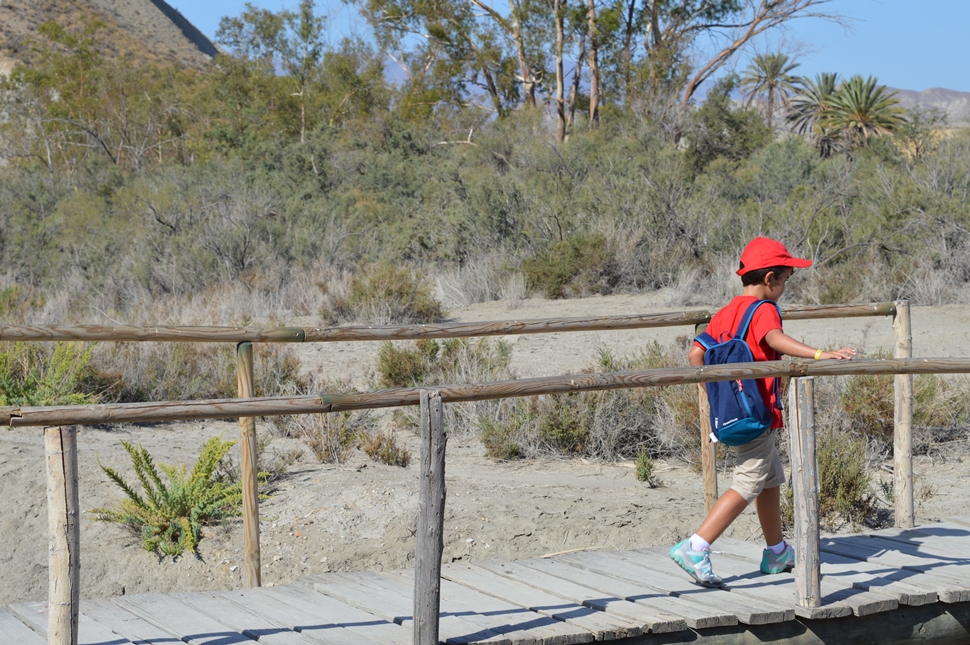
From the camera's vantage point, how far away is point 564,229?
15438mm

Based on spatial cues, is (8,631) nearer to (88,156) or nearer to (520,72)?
(88,156)

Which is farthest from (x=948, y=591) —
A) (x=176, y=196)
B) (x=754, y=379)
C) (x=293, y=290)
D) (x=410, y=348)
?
(x=176, y=196)

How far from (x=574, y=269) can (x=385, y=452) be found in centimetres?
738

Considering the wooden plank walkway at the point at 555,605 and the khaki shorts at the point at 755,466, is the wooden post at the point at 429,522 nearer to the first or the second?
the wooden plank walkway at the point at 555,605

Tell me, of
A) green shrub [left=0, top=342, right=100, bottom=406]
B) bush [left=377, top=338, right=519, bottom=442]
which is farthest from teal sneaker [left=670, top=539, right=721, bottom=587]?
green shrub [left=0, top=342, right=100, bottom=406]

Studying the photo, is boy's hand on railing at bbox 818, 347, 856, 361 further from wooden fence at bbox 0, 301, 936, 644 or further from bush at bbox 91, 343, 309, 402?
bush at bbox 91, 343, 309, 402

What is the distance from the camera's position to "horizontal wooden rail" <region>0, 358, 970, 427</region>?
2.91 meters

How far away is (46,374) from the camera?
8227 millimetres

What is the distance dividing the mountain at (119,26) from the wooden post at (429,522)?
2209 inches

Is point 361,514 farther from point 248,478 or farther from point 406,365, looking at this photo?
point 406,365

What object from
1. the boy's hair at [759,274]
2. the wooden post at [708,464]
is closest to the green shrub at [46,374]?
the wooden post at [708,464]

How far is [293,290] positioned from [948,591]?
34.6ft

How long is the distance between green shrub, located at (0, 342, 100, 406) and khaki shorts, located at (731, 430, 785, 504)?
505cm

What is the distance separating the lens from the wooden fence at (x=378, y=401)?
2916 mm
